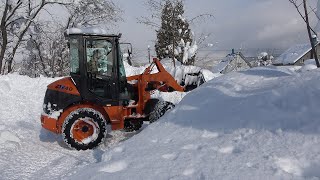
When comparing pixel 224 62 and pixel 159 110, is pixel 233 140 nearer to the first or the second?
pixel 159 110

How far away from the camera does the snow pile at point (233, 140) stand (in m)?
4.21

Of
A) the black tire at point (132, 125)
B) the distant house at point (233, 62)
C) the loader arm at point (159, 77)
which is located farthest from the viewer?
the distant house at point (233, 62)

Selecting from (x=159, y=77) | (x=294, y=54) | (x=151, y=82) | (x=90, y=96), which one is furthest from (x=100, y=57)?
(x=294, y=54)

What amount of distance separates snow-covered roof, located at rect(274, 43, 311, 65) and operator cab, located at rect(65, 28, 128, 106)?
2108 inches

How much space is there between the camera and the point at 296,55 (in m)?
58.2

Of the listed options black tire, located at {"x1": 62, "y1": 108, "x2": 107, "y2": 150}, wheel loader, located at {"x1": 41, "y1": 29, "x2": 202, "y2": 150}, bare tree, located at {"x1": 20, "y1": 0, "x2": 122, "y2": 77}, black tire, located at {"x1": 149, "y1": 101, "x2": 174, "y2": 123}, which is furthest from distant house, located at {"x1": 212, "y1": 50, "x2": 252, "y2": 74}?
black tire, located at {"x1": 62, "y1": 108, "x2": 107, "y2": 150}

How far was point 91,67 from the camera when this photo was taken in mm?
7988

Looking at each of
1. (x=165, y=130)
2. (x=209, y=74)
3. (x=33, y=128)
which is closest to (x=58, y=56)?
(x=209, y=74)

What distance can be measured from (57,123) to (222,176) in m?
4.63

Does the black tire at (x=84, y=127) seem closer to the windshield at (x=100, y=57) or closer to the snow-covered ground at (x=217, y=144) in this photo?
the snow-covered ground at (x=217, y=144)

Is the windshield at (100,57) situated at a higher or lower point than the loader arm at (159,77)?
higher

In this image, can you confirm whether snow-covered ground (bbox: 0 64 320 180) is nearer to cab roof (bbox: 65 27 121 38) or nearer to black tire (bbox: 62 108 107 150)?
black tire (bbox: 62 108 107 150)

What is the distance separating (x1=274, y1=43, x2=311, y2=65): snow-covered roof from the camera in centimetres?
5753

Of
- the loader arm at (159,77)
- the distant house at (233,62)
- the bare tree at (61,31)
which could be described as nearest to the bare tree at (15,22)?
the bare tree at (61,31)
